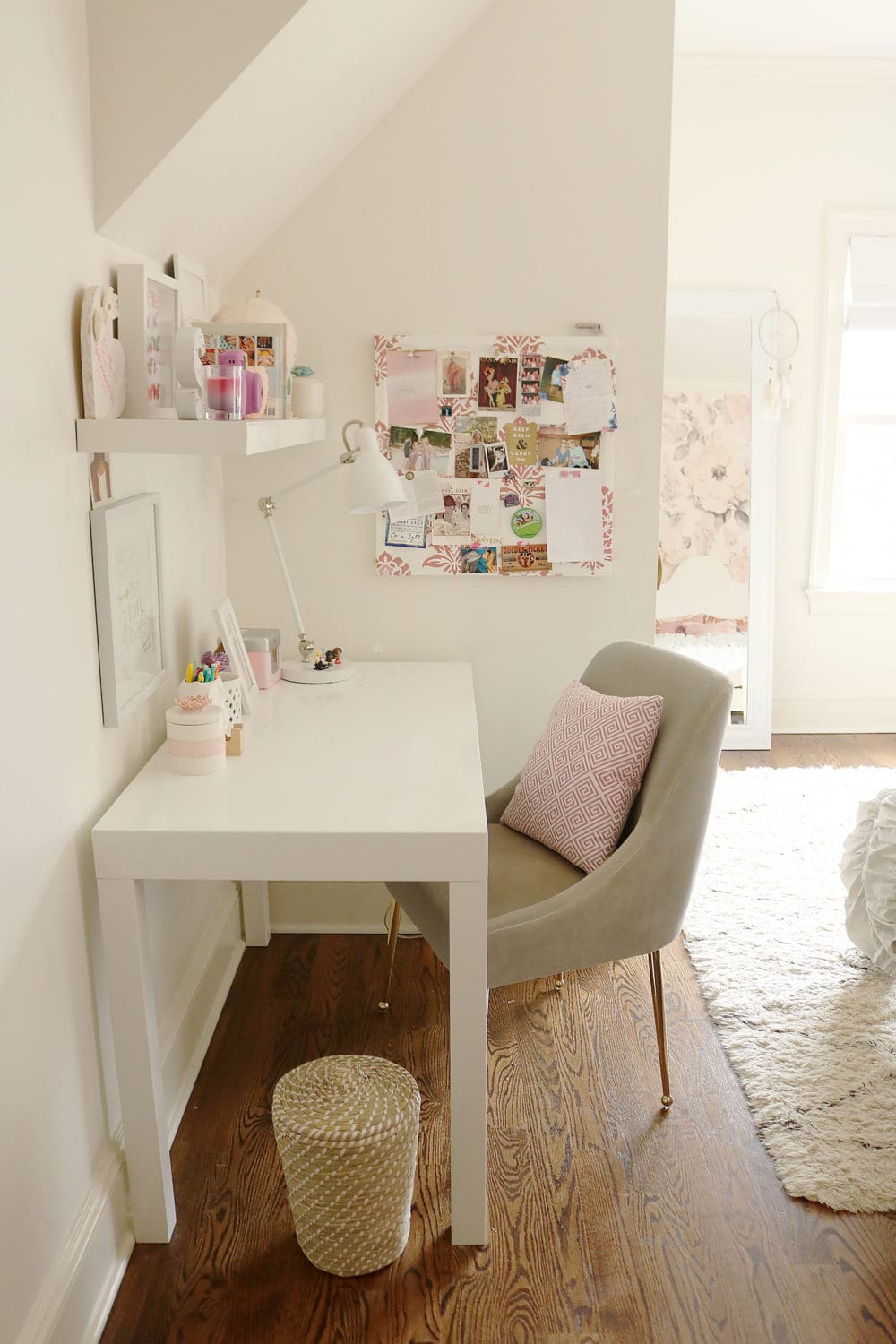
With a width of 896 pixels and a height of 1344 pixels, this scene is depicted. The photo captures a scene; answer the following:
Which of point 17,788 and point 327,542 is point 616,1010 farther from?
point 17,788

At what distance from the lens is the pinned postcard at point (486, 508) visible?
2.87 metres

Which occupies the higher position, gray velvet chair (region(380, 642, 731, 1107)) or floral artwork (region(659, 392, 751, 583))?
floral artwork (region(659, 392, 751, 583))

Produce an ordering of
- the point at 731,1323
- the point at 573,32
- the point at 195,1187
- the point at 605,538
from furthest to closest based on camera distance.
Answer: the point at 605,538 < the point at 573,32 < the point at 195,1187 < the point at 731,1323

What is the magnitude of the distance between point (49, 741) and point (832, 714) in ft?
12.8

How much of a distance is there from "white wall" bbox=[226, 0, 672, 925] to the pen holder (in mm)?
673

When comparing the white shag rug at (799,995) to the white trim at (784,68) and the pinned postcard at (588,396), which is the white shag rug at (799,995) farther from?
the white trim at (784,68)

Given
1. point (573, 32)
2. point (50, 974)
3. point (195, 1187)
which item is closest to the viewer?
point (50, 974)


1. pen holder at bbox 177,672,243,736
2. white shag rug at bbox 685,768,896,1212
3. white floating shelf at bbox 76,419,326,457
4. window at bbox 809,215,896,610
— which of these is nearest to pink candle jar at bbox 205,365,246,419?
white floating shelf at bbox 76,419,326,457

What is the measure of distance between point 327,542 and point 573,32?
1.31 meters

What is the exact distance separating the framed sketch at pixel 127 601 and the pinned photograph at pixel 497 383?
0.98 metres

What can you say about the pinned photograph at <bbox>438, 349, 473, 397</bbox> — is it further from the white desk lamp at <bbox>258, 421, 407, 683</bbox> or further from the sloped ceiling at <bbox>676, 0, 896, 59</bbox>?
the sloped ceiling at <bbox>676, 0, 896, 59</bbox>

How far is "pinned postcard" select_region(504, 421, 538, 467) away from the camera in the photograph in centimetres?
284

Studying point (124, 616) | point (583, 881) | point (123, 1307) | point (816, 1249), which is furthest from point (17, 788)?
point (816, 1249)

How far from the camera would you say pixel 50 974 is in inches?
64.9
